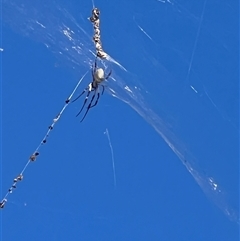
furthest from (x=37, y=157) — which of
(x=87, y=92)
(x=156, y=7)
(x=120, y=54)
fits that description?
(x=156, y=7)

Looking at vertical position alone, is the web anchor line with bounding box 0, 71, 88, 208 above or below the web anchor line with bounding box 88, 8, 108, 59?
below

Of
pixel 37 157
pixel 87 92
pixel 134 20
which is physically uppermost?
pixel 134 20

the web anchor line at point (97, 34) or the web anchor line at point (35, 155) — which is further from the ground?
the web anchor line at point (97, 34)

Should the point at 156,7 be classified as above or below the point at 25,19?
above

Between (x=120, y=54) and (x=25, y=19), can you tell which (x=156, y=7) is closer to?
(x=120, y=54)

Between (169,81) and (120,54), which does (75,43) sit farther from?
(169,81)

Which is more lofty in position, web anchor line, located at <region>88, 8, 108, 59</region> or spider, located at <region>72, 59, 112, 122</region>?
web anchor line, located at <region>88, 8, 108, 59</region>

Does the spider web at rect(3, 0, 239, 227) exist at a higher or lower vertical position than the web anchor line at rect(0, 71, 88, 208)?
higher
